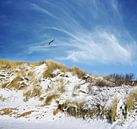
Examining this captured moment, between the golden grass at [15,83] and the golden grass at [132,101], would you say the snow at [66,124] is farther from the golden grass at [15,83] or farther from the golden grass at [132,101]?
the golden grass at [15,83]

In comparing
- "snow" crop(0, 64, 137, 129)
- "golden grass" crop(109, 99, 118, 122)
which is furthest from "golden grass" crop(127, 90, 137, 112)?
"golden grass" crop(109, 99, 118, 122)

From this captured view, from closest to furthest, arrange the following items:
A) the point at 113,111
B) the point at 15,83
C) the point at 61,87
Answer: the point at 113,111, the point at 61,87, the point at 15,83

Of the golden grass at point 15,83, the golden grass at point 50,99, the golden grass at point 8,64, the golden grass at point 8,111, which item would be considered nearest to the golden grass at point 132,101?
the golden grass at point 50,99

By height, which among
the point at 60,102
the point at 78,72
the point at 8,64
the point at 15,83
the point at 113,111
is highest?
the point at 8,64

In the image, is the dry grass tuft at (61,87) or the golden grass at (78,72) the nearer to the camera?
the dry grass tuft at (61,87)

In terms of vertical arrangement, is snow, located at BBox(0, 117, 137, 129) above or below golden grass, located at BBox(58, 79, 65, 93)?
below

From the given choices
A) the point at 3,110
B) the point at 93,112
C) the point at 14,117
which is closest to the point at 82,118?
the point at 93,112

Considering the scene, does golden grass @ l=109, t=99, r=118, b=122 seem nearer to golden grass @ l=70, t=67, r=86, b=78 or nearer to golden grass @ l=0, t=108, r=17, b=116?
golden grass @ l=70, t=67, r=86, b=78

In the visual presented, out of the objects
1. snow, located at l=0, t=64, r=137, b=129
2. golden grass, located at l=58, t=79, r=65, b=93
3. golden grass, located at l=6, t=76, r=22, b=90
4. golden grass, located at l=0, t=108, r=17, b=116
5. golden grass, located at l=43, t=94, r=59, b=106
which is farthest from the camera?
golden grass, located at l=6, t=76, r=22, b=90

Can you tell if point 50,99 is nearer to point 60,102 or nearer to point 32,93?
point 60,102

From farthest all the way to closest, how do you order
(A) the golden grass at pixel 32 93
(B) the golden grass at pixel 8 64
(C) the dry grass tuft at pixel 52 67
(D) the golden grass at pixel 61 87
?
(B) the golden grass at pixel 8 64 → (C) the dry grass tuft at pixel 52 67 → (A) the golden grass at pixel 32 93 → (D) the golden grass at pixel 61 87

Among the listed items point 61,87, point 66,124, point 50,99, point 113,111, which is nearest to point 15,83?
point 50,99

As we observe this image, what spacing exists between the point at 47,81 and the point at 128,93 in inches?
495

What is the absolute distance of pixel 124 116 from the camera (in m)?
23.8
